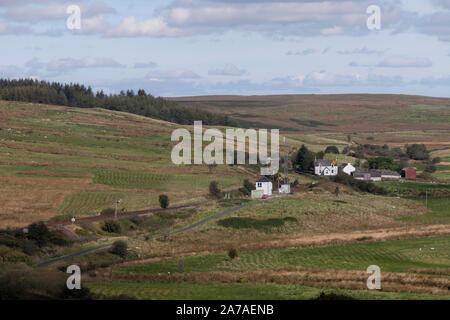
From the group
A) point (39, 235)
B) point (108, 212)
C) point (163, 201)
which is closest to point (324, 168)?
point (163, 201)

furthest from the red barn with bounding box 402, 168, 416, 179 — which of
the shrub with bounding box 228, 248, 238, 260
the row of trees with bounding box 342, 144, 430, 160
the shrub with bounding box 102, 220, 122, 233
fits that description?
the shrub with bounding box 228, 248, 238, 260

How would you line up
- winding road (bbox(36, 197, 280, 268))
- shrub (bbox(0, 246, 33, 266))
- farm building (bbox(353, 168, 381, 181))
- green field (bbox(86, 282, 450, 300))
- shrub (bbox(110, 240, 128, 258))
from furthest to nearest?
farm building (bbox(353, 168, 381, 181)), shrub (bbox(110, 240, 128, 258)), winding road (bbox(36, 197, 280, 268)), shrub (bbox(0, 246, 33, 266)), green field (bbox(86, 282, 450, 300))

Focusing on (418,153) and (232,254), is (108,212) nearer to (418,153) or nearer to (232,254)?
(232,254)

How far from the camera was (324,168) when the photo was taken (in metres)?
132

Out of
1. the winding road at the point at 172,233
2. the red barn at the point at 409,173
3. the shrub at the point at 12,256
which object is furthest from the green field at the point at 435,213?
the shrub at the point at 12,256

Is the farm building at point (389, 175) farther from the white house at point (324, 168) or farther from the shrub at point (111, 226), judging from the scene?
the shrub at point (111, 226)

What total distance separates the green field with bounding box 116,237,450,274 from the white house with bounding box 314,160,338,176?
66.3 meters

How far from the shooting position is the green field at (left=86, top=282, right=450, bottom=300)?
36.2 m

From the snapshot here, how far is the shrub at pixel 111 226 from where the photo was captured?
65.7 metres

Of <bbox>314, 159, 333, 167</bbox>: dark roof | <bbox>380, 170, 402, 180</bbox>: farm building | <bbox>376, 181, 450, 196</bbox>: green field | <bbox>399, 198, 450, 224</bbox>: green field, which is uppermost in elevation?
<bbox>314, 159, 333, 167</bbox>: dark roof

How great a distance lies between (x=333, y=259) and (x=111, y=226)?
23249 millimetres

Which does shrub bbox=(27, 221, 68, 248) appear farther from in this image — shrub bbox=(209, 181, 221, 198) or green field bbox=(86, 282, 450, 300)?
shrub bbox=(209, 181, 221, 198)

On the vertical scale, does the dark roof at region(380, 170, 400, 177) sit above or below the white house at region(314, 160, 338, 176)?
below

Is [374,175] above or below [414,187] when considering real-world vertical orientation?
above
